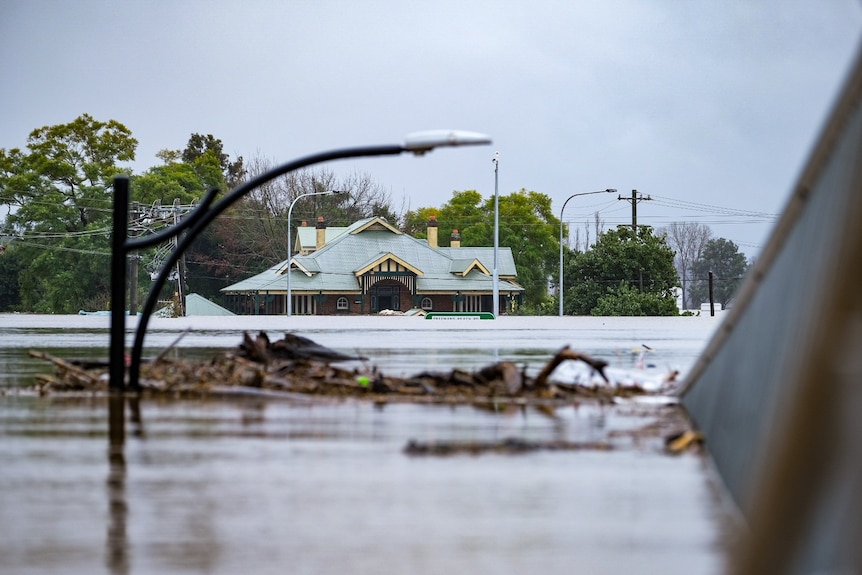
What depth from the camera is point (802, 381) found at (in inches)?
51.1

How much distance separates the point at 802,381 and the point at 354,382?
781cm

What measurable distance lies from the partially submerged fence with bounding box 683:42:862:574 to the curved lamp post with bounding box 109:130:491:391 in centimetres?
235

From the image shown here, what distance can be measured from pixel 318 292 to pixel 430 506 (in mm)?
74835

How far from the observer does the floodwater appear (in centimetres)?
350

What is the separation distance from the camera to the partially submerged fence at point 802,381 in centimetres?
127

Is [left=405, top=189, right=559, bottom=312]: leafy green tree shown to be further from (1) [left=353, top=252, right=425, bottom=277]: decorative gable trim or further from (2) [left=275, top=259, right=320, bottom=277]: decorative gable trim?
(2) [left=275, top=259, right=320, bottom=277]: decorative gable trim

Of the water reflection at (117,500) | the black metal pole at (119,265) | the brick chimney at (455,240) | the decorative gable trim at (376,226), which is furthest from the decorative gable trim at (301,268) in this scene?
the water reflection at (117,500)

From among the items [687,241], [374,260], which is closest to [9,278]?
[374,260]

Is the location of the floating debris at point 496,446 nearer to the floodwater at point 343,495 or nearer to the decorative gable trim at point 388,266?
the floodwater at point 343,495

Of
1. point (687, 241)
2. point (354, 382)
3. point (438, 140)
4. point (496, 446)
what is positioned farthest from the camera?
point (687, 241)

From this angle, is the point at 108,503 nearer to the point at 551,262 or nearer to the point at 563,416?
the point at 563,416

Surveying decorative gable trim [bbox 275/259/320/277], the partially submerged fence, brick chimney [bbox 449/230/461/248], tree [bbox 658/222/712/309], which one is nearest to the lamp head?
the partially submerged fence

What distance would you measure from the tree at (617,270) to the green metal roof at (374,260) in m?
14.0

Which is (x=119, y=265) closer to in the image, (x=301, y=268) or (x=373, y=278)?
(x=301, y=268)
